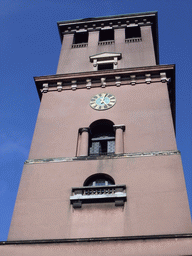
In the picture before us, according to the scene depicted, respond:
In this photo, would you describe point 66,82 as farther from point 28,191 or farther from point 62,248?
point 62,248

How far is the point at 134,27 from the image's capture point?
30.3 metres

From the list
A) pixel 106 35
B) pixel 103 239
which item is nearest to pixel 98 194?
pixel 103 239

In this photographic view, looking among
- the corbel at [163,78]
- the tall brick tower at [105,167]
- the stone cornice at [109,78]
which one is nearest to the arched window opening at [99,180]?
the tall brick tower at [105,167]

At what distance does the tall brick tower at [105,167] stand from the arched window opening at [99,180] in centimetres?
5

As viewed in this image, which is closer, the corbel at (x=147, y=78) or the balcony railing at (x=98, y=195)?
the balcony railing at (x=98, y=195)

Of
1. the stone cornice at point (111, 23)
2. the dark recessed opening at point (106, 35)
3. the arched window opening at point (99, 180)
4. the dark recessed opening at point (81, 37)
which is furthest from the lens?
the dark recessed opening at point (81, 37)

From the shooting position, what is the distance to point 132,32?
101 feet

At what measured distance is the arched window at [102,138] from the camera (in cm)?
2073

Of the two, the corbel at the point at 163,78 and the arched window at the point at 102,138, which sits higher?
the corbel at the point at 163,78

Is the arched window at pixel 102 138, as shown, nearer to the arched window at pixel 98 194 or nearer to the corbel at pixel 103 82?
the arched window at pixel 98 194

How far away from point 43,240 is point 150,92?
11.2m

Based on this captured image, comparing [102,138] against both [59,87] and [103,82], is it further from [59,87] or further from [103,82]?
[59,87]

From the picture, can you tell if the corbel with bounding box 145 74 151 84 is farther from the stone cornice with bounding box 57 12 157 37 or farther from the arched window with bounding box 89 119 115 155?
the stone cornice with bounding box 57 12 157 37

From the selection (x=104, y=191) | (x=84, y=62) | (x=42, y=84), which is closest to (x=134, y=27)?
(x=84, y=62)
